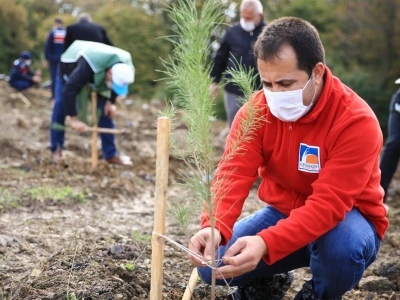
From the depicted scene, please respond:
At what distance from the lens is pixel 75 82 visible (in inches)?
217

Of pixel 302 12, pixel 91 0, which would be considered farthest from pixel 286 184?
pixel 91 0

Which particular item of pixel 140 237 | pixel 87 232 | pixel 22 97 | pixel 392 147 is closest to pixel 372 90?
pixel 22 97

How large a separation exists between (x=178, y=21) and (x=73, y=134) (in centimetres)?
684

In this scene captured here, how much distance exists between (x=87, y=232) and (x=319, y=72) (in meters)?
2.09

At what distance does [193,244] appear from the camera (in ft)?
7.00

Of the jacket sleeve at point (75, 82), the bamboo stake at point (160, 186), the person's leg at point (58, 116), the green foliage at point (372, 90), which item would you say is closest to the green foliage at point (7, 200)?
the jacket sleeve at point (75, 82)

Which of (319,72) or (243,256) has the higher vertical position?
(319,72)

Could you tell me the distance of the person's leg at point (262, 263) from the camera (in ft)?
8.18

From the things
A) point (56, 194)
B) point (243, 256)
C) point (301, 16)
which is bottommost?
point (301, 16)

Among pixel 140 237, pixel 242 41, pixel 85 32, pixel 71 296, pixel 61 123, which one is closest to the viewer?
pixel 71 296

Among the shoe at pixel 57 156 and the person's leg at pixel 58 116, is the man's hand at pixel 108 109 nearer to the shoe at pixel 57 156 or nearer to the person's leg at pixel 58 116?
the person's leg at pixel 58 116

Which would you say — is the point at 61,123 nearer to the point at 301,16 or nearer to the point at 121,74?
the point at 121,74

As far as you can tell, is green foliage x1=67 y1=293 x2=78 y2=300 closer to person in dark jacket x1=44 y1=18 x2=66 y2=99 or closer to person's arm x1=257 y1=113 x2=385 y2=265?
person's arm x1=257 y1=113 x2=385 y2=265

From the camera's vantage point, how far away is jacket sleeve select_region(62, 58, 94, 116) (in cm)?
548
